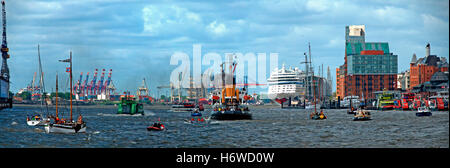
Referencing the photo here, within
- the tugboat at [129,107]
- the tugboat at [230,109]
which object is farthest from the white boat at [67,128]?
the tugboat at [129,107]

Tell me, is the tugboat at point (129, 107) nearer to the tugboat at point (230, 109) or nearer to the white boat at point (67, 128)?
the tugboat at point (230, 109)
